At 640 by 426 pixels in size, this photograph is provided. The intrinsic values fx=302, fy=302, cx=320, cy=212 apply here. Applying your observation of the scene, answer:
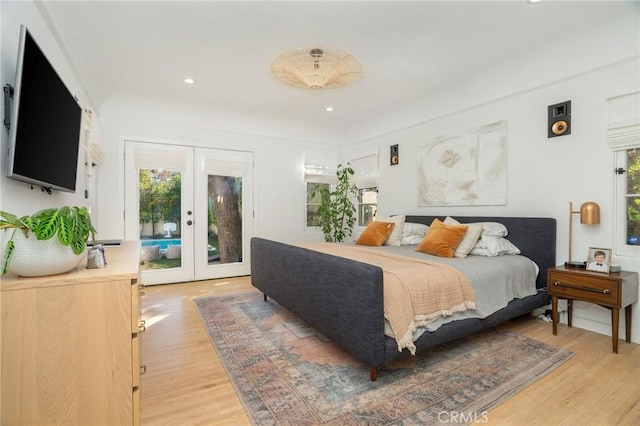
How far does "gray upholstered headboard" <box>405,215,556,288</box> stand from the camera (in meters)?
2.87

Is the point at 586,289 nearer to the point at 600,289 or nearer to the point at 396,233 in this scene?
the point at 600,289

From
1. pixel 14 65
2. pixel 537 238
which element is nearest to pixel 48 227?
pixel 14 65

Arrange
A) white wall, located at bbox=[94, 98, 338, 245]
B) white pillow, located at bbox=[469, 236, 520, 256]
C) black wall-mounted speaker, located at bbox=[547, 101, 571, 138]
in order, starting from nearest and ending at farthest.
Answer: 1. black wall-mounted speaker, located at bbox=[547, 101, 571, 138]
2. white pillow, located at bbox=[469, 236, 520, 256]
3. white wall, located at bbox=[94, 98, 338, 245]

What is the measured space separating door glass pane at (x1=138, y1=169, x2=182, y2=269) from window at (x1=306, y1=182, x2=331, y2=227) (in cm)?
219

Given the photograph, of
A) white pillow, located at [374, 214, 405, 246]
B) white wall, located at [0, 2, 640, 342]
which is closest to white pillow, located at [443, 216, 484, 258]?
white wall, located at [0, 2, 640, 342]

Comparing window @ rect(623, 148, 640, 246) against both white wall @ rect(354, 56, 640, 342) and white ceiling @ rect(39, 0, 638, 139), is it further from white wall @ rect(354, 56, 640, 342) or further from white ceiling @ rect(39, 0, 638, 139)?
white ceiling @ rect(39, 0, 638, 139)

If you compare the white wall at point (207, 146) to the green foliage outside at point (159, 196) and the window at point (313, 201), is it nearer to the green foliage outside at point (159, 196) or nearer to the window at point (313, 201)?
the window at point (313, 201)

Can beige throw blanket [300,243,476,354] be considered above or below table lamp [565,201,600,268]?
below

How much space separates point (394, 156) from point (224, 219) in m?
2.87

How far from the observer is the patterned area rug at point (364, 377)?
1.60 m

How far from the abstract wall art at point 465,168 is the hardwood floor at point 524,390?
1.51 metres

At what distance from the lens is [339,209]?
5.49m

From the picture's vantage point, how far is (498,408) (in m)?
1.65

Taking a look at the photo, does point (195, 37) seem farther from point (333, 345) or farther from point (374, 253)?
point (333, 345)
